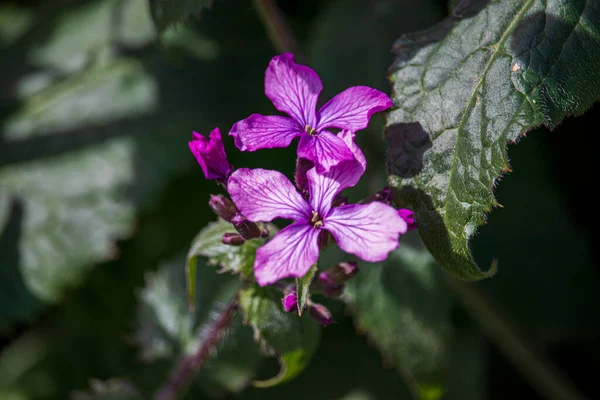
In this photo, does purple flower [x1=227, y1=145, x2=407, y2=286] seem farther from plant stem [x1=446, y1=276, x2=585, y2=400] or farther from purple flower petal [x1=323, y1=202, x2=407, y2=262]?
plant stem [x1=446, y1=276, x2=585, y2=400]

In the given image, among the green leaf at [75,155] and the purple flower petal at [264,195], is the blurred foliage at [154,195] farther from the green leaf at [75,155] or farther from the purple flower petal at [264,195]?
the purple flower petal at [264,195]

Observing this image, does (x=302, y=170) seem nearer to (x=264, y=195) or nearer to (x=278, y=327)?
(x=264, y=195)

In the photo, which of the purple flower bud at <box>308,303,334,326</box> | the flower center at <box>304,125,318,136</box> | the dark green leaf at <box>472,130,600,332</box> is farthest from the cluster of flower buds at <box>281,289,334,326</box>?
the dark green leaf at <box>472,130,600,332</box>

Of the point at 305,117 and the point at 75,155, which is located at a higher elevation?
the point at 305,117

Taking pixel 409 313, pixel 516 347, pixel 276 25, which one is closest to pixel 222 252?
pixel 409 313

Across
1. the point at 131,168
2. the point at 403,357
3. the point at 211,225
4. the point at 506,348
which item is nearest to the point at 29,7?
the point at 131,168

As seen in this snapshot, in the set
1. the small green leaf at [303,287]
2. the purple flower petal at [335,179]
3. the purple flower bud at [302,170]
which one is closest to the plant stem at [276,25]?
the purple flower bud at [302,170]
